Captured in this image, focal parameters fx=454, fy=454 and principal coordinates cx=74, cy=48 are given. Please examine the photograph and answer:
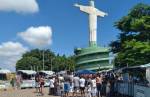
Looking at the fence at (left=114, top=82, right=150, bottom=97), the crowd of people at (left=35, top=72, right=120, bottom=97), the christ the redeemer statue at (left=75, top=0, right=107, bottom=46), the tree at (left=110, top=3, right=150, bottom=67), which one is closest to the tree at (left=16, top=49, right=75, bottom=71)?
the christ the redeemer statue at (left=75, top=0, right=107, bottom=46)

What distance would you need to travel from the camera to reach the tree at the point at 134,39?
42.3 metres

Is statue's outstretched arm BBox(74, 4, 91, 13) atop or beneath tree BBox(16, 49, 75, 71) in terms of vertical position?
atop

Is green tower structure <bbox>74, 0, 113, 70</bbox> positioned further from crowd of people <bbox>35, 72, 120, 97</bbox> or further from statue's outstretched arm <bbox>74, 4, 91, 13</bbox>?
crowd of people <bbox>35, 72, 120, 97</bbox>

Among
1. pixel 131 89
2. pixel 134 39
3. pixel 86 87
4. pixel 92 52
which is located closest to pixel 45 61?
pixel 92 52

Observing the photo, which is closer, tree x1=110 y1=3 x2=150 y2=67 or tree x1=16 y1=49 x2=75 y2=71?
tree x1=110 y1=3 x2=150 y2=67

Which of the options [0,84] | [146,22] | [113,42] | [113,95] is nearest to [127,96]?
[113,95]

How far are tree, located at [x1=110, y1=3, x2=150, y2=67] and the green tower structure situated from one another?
62.1 meters

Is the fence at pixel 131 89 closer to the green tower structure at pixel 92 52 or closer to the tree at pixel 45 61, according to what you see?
the green tower structure at pixel 92 52

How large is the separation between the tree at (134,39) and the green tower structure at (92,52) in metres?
62.1

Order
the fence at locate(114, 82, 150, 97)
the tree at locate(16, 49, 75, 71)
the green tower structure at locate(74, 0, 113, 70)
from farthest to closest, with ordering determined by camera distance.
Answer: the tree at locate(16, 49, 75, 71) < the green tower structure at locate(74, 0, 113, 70) < the fence at locate(114, 82, 150, 97)

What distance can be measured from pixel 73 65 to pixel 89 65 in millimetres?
12036

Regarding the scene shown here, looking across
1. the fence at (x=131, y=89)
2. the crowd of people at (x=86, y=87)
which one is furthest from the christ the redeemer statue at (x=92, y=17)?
the fence at (x=131, y=89)

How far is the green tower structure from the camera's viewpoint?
113 meters

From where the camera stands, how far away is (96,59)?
119 meters
